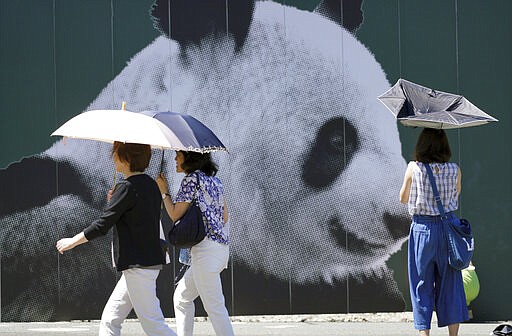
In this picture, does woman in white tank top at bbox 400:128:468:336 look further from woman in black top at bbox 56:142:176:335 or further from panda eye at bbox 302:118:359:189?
panda eye at bbox 302:118:359:189

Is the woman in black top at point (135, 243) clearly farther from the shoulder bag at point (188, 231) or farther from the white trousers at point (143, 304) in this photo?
the shoulder bag at point (188, 231)

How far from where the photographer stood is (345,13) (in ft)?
36.8

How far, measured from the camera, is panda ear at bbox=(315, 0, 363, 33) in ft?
36.7

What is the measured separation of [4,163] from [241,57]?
8.69ft

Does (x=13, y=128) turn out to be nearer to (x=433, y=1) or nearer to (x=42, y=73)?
(x=42, y=73)

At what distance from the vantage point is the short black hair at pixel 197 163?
798cm

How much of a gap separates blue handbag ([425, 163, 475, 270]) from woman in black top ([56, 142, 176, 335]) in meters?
2.20

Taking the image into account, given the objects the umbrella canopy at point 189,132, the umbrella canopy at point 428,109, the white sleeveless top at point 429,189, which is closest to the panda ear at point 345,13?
the umbrella canopy at point 428,109

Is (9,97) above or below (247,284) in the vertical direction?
above

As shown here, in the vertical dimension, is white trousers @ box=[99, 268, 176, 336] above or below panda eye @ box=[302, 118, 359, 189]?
below

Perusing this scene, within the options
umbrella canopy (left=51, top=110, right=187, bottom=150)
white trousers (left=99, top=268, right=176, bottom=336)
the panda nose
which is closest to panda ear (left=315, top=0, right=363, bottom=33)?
the panda nose

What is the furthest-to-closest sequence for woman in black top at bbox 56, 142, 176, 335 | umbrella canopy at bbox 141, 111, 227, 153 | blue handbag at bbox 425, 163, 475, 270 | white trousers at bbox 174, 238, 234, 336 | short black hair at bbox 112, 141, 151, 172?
1. blue handbag at bbox 425, 163, 475, 270
2. white trousers at bbox 174, 238, 234, 336
3. umbrella canopy at bbox 141, 111, 227, 153
4. short black hair at bbox 112, 141, 151, 172
5. woman in black top at bbox 56, 142, 176, 335

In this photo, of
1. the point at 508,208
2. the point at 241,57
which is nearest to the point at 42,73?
the point at 241,57

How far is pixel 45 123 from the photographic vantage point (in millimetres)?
11172
